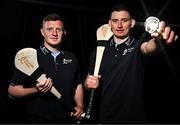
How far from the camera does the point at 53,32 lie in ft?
7.48

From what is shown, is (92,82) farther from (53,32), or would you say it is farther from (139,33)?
(139,33)

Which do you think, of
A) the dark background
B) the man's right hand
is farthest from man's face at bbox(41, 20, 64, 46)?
the dark background

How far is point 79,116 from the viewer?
7.52 ft

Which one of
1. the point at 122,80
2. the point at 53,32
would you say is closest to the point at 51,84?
the point at 53,32

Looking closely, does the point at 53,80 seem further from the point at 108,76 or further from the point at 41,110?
the point at 108,76

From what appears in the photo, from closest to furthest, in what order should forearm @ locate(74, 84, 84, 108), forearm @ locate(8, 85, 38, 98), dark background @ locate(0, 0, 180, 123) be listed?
forearm @ locate(8, 85, 38, 98), forearm @ locate(74, 84, 84, 108), dark background @ locate(0, 0, 180, 123)

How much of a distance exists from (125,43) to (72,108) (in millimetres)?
600

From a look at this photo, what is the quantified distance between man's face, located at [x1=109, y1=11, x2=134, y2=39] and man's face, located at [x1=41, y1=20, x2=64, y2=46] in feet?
1.25

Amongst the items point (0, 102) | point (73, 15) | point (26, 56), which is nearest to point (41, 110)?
point (26, 56)

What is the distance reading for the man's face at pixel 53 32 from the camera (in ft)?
7.50

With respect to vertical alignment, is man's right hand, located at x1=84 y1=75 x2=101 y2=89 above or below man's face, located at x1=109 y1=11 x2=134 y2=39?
below

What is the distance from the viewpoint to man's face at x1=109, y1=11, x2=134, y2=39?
7.56 feet

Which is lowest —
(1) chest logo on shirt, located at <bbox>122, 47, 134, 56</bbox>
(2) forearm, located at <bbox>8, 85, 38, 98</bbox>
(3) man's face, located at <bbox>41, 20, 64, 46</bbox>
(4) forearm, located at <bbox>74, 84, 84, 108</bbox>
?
(4) forearm, located at <bbox>74, 84, 84, 108</bbox>

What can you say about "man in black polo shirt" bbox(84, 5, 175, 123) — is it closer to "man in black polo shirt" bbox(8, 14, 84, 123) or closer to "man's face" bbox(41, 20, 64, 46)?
"man in black polo shirt" bbox(8, 14, 84, 123)
